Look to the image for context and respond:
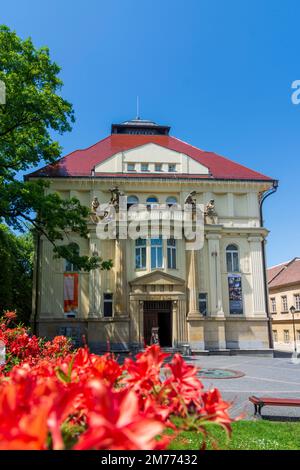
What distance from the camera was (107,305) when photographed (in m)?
26.7

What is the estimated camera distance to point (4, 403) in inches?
48.5

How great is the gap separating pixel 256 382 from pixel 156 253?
13.1 metres

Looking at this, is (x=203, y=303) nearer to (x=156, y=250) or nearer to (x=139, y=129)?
(x=156, y=250)

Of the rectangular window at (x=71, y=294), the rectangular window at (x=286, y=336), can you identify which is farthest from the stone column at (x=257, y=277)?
the rectangular window at (x=286, y=336)

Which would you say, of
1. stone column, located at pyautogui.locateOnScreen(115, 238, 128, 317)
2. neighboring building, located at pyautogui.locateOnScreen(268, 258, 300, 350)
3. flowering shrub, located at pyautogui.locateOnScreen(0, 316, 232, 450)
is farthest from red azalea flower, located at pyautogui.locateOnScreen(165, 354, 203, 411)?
neighboring building, located at pyautogui.locateOnScreen(268, 258, 300, 350)

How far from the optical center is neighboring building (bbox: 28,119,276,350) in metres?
26.0

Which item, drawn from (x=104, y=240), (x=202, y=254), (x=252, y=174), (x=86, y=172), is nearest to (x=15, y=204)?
(x=104, y=240)

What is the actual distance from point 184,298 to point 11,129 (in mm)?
15815

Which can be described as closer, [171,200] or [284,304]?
[171,200]

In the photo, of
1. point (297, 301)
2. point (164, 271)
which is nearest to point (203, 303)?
point (164, 271)

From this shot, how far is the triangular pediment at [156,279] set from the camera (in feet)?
86.1

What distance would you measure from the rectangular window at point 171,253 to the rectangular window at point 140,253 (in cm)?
184

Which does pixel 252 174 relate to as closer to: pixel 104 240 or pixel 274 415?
pixel 104 240
